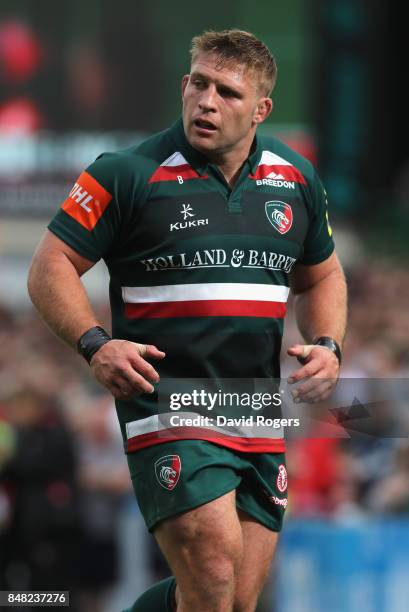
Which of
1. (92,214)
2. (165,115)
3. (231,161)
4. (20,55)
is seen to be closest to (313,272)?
(231,161)

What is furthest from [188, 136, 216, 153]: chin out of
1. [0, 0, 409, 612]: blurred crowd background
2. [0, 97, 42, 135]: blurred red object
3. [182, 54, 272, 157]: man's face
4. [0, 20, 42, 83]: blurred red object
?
[0, 97, 42, 135]: blurred red object

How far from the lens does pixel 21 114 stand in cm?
1869

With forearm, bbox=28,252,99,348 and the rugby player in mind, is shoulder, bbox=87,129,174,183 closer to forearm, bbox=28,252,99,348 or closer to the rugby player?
the rugby player

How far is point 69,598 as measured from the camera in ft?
31.6

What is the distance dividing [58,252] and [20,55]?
13.5 metres

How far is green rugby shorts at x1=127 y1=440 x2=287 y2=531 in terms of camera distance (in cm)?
504

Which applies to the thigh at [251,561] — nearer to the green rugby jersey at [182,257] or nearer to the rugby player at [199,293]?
the rugby player at [199,293]

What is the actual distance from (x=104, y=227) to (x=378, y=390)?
1177mm

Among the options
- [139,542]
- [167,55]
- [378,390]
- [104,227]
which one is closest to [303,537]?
[139,542]

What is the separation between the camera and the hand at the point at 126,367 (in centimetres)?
484

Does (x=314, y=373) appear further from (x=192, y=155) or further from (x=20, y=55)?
(x=20, y=55)

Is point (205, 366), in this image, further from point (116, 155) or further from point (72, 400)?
point (72, 400)

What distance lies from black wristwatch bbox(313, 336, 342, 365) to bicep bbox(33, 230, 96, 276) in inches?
35.5

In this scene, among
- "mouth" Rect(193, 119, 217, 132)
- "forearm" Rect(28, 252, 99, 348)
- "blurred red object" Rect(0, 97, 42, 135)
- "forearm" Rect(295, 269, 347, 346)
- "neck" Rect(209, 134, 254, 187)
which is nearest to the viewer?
"forearm" Rect(28, 252, 99, 348)
